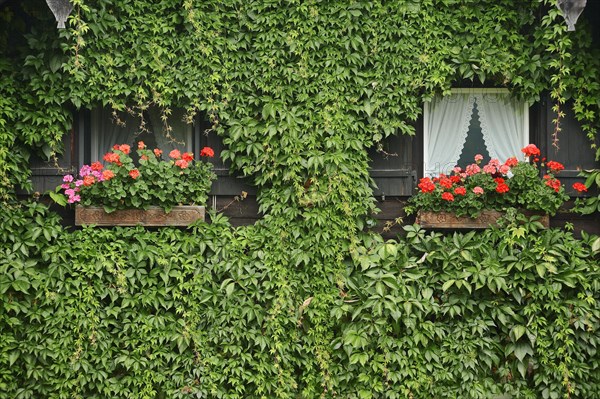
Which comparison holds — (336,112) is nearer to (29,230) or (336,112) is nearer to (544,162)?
(544,162)

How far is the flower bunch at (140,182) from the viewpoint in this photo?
575 centimetres

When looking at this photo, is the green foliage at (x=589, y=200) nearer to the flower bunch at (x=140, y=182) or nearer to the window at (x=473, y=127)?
the window at (x=473, y=127)

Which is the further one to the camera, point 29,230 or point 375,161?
point 375,161

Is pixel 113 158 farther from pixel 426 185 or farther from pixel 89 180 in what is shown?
pixel 426 185

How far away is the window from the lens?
633 centimetres

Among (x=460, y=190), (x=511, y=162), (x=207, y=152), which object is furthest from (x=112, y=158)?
(x=511, y=162)

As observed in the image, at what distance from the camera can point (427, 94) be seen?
6074mm

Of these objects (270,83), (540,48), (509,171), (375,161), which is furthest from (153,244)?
(540,48)

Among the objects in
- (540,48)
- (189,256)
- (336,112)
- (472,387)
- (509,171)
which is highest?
(540,48)

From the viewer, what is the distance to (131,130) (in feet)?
20.7

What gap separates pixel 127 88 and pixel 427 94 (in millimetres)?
2769

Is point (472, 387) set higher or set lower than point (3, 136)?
lower

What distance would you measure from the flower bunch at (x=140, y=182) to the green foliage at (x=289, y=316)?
0.95 ft

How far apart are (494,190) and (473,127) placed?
0.77m
